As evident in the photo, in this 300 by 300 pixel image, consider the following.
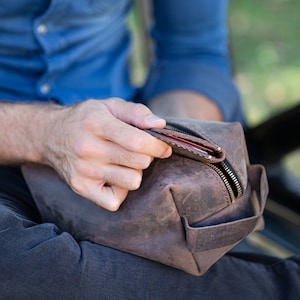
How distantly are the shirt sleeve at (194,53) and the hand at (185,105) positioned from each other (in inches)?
0.5

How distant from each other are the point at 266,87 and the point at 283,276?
145 cm

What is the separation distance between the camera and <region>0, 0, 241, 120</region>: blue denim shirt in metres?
1.17

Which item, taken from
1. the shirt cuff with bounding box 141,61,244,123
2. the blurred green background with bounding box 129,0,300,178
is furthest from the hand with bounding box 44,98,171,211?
the blurred green background with bounding box 129,0,300,178

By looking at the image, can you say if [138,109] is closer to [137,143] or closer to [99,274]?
[137,143]

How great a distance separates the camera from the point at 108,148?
815 millimetres

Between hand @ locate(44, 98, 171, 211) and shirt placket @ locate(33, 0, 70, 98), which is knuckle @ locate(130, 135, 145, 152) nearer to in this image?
hand @ locate(44, 98, 171, 211)

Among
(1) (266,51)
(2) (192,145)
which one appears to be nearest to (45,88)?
(2) (192,145)

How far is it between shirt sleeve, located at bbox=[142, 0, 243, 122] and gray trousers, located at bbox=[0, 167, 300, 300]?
1.57 ft

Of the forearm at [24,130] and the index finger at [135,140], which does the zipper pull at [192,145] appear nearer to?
the index finger at [135,140]

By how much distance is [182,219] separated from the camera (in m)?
0.81

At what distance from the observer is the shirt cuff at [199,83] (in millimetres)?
1282

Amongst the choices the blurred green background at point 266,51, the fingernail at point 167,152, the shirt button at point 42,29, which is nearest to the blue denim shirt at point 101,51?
the shirt button at point 42,29

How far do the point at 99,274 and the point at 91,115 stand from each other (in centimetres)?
21

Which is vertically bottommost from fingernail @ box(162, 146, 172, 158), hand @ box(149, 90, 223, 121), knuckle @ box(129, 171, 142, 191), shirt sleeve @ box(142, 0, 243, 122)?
hand @ box(149, 90, 223, 121)
